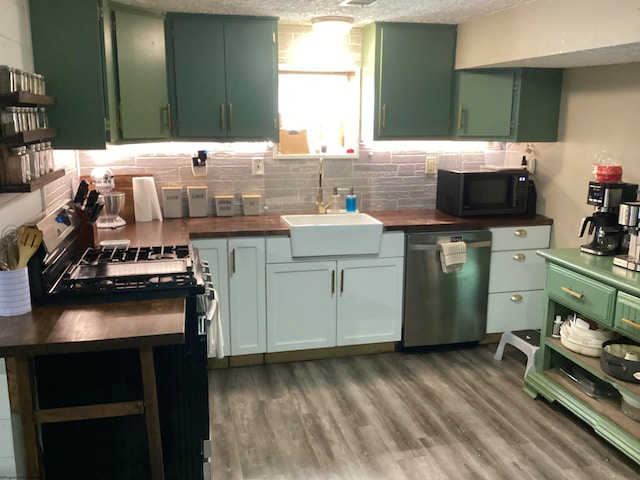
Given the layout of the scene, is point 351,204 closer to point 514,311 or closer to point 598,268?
point 514,311

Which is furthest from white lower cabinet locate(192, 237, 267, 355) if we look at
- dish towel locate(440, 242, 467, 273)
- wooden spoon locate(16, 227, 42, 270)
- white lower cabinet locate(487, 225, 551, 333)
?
white lower cabinet locate(487, 225, 551, 333)

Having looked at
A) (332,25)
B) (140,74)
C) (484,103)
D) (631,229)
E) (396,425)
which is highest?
(332,25)

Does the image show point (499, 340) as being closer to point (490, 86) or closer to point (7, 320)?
point (490, 86)

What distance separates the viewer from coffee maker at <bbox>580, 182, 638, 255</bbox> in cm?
307

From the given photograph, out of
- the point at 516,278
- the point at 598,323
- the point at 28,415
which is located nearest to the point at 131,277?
the point at 28,415

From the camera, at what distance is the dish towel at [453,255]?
12.0ft

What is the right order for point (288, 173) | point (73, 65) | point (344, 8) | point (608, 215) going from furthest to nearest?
point (288, 173) < point (344, 8) < point (608, 215) < point (73, 65)

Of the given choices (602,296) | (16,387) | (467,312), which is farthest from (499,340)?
(16,387)

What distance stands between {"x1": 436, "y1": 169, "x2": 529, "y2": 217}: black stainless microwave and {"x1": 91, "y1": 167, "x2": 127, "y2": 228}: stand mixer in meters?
2.19

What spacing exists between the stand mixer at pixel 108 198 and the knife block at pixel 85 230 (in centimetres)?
53

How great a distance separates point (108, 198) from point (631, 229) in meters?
2.92

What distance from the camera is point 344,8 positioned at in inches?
130

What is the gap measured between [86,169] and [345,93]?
1831mm

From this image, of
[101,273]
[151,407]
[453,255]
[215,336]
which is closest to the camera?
[151,407]
